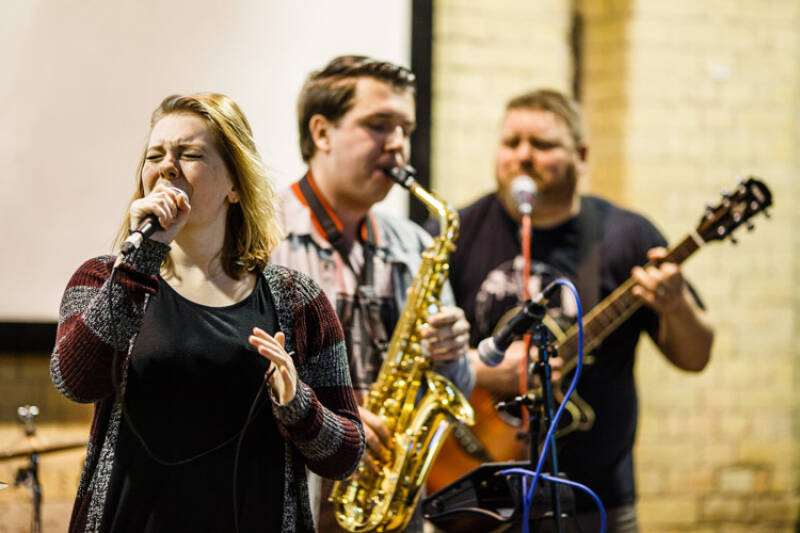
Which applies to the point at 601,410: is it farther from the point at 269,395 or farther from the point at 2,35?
the point at 2,35

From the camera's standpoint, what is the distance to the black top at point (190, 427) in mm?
1665

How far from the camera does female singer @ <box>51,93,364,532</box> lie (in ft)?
5.41

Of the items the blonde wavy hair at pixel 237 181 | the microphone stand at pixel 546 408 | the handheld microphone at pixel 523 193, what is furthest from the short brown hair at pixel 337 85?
the microphone stand at pixel 546 408

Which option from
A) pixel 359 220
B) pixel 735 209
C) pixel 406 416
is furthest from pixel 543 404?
pixel 735 209

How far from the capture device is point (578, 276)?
3299 mm

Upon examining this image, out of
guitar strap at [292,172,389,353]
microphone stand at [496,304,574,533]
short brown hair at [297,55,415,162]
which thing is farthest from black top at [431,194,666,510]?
microphone stand at [496,304,574,533]

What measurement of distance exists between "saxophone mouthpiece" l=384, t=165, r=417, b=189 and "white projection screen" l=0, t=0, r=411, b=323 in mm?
758

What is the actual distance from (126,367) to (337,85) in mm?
1148

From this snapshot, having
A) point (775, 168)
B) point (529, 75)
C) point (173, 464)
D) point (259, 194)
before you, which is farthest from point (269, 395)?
point (775, 168)

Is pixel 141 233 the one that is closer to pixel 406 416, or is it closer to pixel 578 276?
pixel 406 416

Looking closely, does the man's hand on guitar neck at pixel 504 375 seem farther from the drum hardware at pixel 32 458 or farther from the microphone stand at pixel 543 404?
the drum hardware at pixel 32 458

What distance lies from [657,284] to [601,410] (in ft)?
1.50

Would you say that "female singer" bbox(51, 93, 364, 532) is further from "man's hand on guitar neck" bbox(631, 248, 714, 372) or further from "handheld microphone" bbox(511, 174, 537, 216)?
"man's hand on guitar neck" bbox(631, 248, 714, 372)

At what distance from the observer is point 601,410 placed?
3.20 metres
